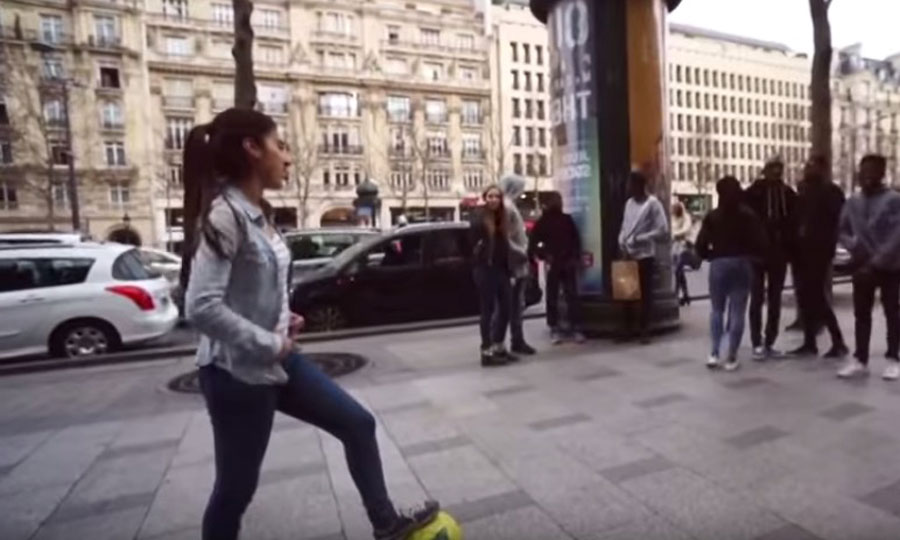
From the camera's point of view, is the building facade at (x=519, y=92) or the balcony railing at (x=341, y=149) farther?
the building facade at (x=519, y=92)

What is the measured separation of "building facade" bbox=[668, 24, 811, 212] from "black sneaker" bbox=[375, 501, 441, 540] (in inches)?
2974

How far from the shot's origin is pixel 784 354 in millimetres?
6238

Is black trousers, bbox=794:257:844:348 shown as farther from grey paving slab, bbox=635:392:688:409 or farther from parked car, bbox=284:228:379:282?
parked car, bbox=284:228:379:282

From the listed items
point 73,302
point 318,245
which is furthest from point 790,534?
point 318,245

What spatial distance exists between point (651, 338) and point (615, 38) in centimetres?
334

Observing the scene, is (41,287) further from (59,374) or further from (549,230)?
(549,230)

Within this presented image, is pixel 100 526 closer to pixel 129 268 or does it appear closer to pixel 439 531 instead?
pixel 439 531

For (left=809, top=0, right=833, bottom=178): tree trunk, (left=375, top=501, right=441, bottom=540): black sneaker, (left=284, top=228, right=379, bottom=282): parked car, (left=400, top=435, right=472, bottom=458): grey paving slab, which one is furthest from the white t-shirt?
(left=284, top=228, right=379, bottom=282): parked car

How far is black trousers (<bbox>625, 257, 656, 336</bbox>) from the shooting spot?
6988 millimetres

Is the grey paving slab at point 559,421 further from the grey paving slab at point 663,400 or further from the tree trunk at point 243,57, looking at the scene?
the tree trunk at point 243,57

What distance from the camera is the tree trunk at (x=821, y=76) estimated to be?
785cm

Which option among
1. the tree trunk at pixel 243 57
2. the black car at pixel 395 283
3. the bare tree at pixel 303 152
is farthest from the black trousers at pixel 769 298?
the bare tree at pixel 303 152

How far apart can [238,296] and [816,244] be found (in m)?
5.52

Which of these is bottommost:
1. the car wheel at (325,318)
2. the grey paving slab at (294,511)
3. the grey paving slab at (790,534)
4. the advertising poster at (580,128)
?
the grey paving slab at (294,511)
